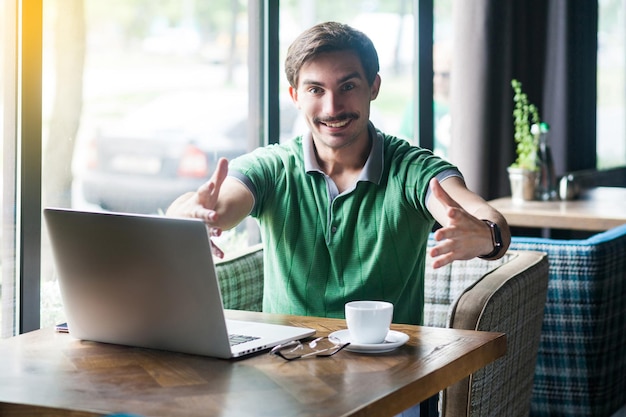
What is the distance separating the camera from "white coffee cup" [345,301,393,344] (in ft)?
5.95

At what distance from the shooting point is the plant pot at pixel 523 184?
450 centimetres

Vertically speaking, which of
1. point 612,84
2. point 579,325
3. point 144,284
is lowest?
point 579,325

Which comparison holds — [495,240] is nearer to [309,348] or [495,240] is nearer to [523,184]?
[309,348]

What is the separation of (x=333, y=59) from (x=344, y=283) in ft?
1.95

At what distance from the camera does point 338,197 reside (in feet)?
8.17

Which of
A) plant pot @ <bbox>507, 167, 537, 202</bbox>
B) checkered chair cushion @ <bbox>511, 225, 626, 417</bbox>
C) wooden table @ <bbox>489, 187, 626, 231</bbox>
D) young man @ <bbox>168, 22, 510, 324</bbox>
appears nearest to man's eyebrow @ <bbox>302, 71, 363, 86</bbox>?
young man @ <bbox>168, 22, 510, 324</bbox>

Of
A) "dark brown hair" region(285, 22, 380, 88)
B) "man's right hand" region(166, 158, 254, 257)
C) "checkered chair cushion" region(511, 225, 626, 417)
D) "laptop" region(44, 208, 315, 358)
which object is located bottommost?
"checkered chair cushion" region(511, 225, 626, 417)

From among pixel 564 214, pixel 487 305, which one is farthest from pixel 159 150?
pixel 564 214

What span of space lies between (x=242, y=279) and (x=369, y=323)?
3.49 ft

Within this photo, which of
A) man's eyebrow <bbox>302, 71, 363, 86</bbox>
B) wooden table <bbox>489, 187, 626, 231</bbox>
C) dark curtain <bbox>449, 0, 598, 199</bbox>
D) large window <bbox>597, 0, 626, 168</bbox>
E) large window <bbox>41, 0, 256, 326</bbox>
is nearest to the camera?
man's eyebrow <bbox>302, 71, 363, 86</bbox>

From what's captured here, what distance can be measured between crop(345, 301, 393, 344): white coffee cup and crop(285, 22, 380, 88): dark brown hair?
0.93 m

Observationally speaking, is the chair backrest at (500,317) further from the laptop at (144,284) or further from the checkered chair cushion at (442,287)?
the laptop at (144,284)

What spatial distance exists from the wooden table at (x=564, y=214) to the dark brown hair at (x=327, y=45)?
1.74m

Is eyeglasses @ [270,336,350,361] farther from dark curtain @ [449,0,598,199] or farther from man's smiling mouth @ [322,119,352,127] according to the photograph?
dark curtain @ [449,0,598,199]
